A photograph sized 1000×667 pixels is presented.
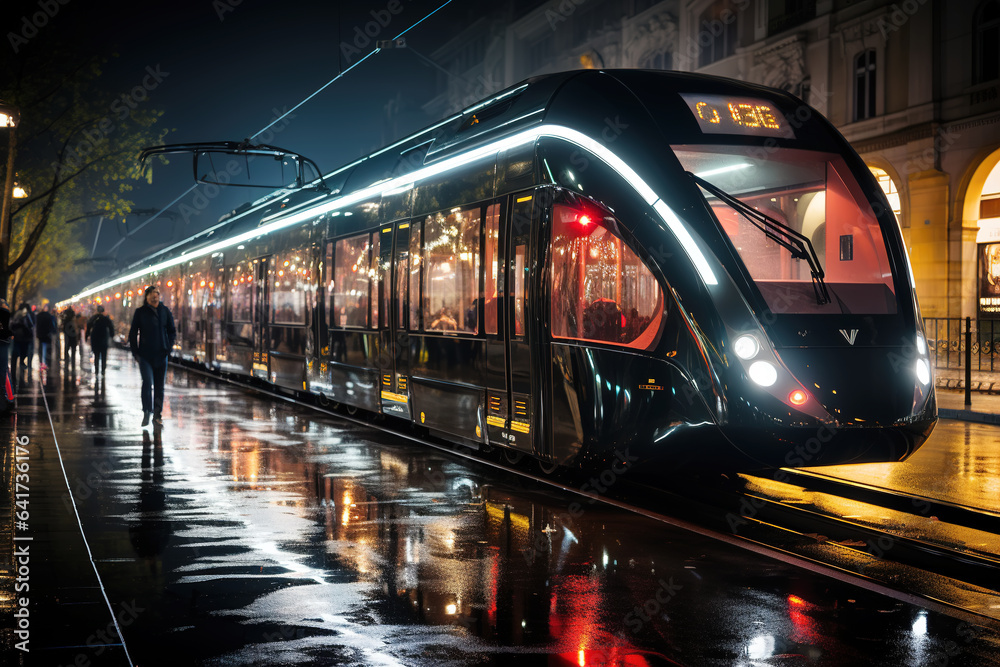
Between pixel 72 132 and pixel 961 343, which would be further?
pixel 72 132

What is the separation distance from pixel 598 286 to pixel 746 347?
144cm

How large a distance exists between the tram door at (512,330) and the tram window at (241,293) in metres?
13.4

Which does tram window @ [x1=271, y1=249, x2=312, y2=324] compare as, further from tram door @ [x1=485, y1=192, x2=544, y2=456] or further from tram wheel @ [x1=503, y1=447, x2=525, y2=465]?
tram door @ [x1=485, y1=192, x2=544, y2=456]

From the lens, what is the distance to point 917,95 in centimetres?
2434

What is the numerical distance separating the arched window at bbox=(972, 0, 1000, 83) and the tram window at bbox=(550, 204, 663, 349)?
55.8ft

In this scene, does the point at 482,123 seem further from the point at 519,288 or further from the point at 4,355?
the point at 4,355

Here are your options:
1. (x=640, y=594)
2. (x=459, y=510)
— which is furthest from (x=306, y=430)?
(x=640, y=594)

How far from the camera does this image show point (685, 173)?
8.30 meters

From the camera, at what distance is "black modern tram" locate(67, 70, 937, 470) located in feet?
25.8

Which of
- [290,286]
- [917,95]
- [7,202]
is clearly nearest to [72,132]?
[7,202]

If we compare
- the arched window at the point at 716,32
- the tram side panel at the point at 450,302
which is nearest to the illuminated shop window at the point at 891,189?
the arched window at the point at 716,32

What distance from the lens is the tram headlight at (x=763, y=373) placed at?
7.74 meters

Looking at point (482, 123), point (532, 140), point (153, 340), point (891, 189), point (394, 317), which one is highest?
point (891, 189)

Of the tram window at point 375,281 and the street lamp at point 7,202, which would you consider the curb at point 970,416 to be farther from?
the street lamp at point 7,202
